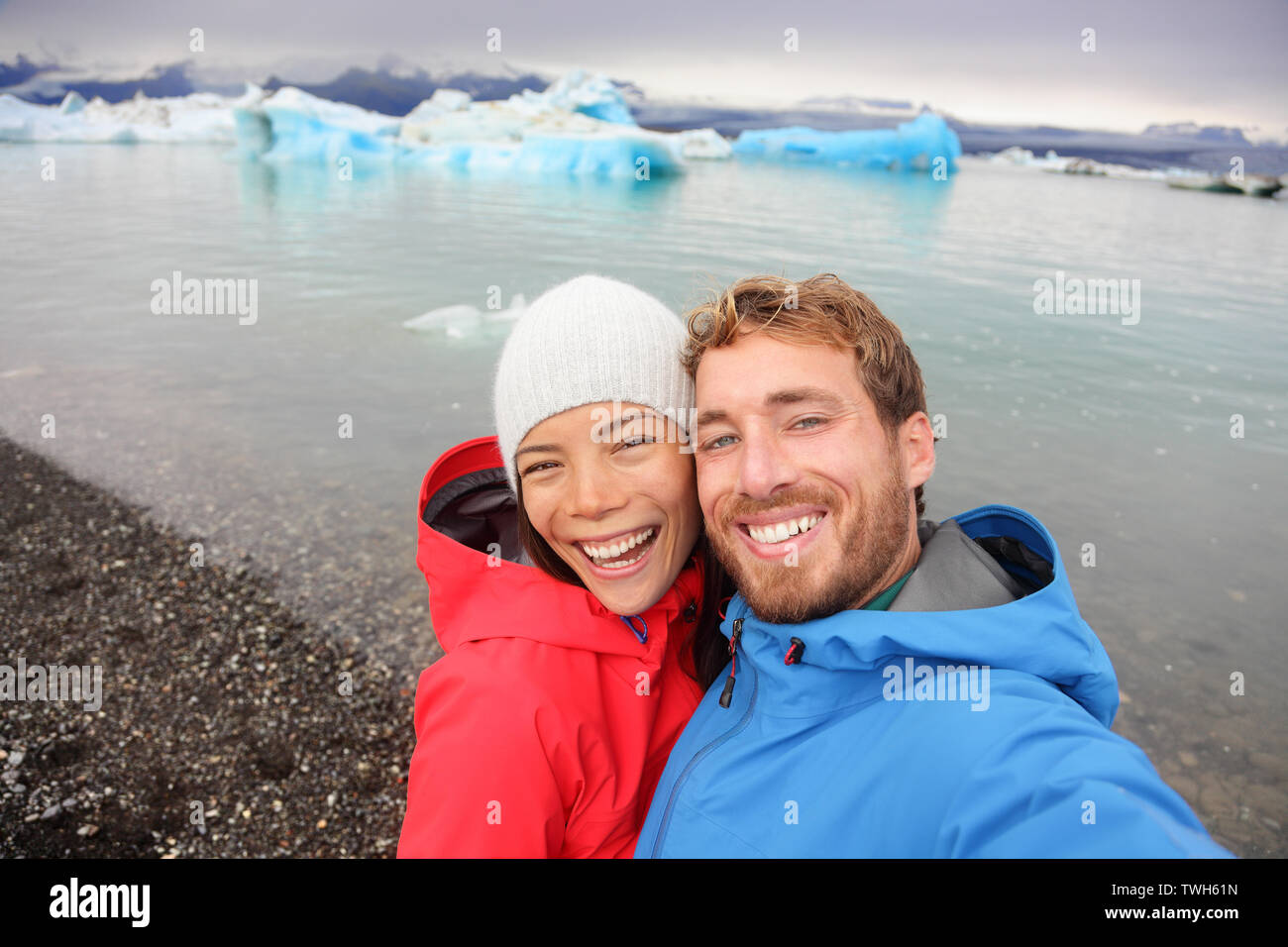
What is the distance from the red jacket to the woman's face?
124mm

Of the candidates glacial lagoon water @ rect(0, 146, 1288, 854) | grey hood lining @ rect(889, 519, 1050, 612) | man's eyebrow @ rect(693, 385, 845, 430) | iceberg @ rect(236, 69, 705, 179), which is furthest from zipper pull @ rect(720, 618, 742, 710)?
iceberg @ rect(236, 69, 705, 179)

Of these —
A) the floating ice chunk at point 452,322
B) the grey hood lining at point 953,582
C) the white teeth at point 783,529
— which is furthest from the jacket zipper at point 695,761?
the floating ice chunk at point 452,322

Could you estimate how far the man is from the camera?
1.47 m

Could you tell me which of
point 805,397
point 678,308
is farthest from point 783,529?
point 678,308

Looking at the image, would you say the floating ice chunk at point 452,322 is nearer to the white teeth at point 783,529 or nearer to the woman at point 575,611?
the woman at point 575,611

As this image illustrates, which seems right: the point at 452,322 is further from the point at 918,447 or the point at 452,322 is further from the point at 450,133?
the point at 450,133

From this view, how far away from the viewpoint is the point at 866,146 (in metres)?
61.2

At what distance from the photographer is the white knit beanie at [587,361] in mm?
2316

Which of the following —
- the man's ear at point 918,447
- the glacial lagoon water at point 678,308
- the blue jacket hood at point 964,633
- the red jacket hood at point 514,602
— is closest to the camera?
the blue jacket hood at point 964,633

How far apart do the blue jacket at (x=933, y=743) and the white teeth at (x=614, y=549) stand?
0.38 m

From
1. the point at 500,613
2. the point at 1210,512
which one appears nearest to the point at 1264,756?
the point at 1210,512

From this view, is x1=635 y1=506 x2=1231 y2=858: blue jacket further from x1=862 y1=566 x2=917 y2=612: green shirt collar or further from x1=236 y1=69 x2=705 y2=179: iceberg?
x1=236 y1=69 x2=705 y2=179: iceberg

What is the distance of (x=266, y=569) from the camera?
6141 millimetres

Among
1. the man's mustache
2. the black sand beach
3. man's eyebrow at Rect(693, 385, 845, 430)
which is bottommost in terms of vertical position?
the black sand beach
